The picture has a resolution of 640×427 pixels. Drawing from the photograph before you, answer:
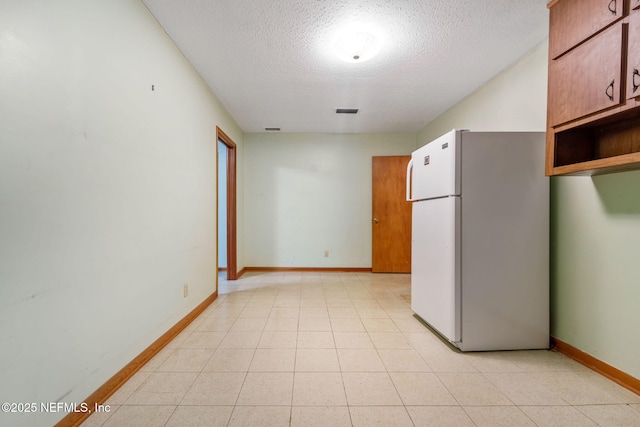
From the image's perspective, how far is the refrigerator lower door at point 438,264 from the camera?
203cm

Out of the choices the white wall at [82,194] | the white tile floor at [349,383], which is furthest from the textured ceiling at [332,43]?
the white tile floor at [349,383]

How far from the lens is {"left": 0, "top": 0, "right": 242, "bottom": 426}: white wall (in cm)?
104

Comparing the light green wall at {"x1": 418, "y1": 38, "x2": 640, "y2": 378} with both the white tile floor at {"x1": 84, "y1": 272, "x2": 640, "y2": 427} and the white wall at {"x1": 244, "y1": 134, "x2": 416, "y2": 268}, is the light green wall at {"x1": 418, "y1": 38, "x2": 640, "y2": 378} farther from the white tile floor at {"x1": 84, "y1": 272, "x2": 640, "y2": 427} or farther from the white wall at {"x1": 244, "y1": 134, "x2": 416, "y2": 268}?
the white wall at {"x1": 244, "y1": 134, "x2": 416, "y2": 268}

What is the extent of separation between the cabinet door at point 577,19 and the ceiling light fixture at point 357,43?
1.12 meters

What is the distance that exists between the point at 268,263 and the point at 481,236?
3.62m

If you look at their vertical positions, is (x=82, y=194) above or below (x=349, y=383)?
above

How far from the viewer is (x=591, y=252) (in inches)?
73.2

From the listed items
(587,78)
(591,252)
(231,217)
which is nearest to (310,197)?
(231,217)

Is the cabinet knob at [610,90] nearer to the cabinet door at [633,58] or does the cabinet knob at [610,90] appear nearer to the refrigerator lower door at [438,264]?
the cabinet door at [633,58]

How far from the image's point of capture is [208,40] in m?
2.20

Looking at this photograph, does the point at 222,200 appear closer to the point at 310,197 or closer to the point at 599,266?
the point at 310,197

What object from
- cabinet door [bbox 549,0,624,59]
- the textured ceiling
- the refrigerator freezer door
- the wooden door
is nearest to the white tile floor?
the refrigerator freezer door

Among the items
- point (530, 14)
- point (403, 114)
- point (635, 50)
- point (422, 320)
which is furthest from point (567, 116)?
point (403, 114)

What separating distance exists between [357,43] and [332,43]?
210mm
